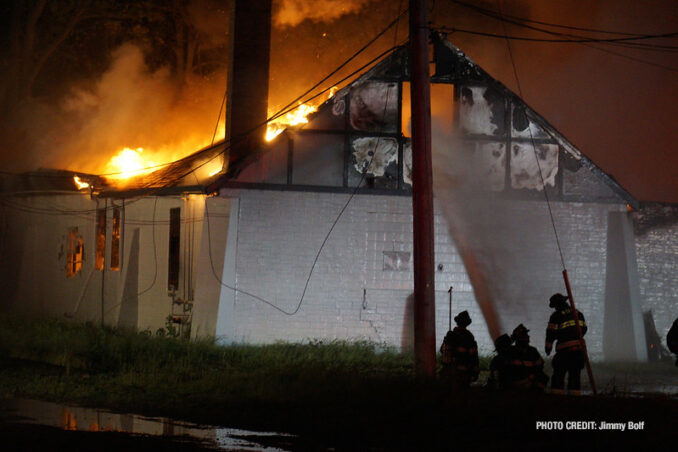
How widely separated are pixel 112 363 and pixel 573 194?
9.54m

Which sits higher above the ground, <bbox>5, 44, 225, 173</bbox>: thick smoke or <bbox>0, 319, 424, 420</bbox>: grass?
<bbox>5, 44, 225, 173</bbox>: thick smoke

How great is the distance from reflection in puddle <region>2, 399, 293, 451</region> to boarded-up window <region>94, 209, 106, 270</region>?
9.99m

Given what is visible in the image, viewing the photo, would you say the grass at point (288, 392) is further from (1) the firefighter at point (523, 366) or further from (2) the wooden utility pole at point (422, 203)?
(2) the wooden utility pole at point (422, 203)

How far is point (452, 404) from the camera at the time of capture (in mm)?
9945

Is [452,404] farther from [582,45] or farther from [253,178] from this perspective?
[582,45]

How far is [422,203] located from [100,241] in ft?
39.1

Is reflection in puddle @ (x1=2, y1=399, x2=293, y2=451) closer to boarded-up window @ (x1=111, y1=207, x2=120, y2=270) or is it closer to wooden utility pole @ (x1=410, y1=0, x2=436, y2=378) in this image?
wooden utility pole @ (x1=410, y1=0, x2=436, y2=378)

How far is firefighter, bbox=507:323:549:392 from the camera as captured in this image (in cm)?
1091

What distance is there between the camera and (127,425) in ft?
32.7

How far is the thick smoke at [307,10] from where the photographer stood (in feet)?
83.5

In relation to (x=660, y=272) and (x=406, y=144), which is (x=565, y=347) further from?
(x=660, y=272)

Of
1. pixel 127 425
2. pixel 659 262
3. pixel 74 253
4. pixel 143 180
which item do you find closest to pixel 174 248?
pixel 143 180

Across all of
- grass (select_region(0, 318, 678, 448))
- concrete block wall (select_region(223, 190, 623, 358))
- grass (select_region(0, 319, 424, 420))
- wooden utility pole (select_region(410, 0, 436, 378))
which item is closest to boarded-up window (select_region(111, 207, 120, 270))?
grass (select_region(0, 319, 424, 420))

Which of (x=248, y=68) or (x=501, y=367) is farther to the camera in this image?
(x=248, y=68)
